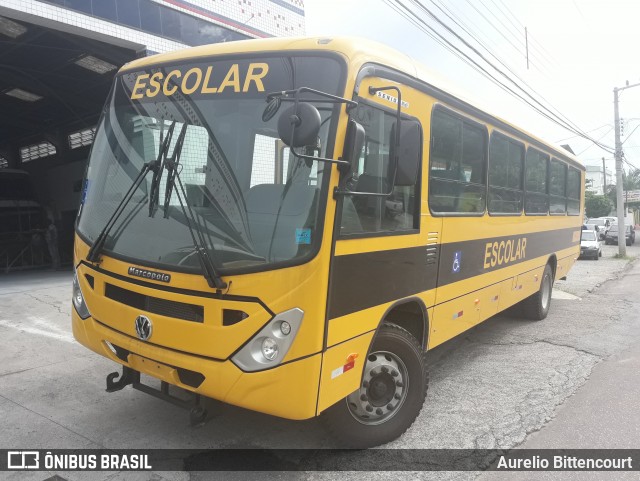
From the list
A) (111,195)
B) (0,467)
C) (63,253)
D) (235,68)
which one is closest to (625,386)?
(235,68)

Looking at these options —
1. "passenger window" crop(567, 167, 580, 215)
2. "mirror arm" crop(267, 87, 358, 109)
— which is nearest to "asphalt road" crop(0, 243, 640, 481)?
"mirror arm" crop(267, 87, 358, 109)

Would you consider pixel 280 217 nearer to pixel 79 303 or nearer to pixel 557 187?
pixel 79 303

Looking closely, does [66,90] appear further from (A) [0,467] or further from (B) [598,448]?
(B) [598,448]

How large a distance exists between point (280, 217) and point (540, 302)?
6.24 meters

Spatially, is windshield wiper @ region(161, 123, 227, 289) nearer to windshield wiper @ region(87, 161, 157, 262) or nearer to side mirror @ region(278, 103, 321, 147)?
windshield wiper @ region(87, 161, 157, 262)

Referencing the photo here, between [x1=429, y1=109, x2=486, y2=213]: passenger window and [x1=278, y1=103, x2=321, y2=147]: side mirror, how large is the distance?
1.64 meters

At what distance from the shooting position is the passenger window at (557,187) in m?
7.66

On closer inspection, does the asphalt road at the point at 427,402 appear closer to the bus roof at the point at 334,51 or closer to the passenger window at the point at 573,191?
the passenger window at the point at 573,191

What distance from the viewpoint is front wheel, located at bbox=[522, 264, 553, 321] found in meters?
7.64

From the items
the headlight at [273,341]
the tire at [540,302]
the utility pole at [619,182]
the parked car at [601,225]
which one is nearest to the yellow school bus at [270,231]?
the headlight at [273,341]

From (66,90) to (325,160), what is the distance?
13.6m

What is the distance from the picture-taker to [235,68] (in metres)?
3.11

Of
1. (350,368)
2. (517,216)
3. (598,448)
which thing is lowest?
(598,448)

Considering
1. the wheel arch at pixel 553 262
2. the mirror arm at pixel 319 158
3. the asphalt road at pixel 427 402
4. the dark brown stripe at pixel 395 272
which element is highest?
the mirror arm at pixel 319 158
